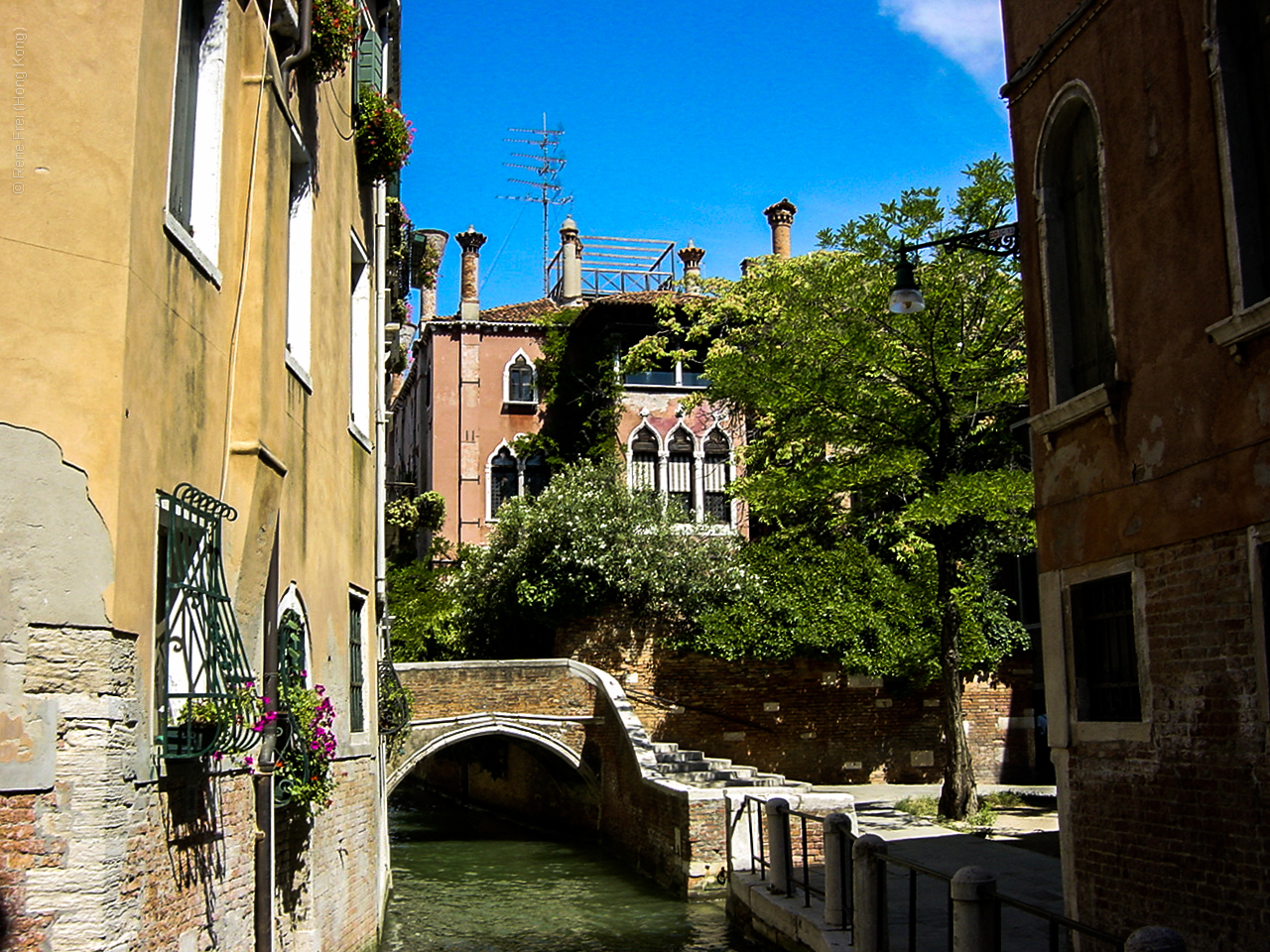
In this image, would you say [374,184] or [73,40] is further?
[374,184]

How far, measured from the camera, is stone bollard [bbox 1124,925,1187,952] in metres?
5.24

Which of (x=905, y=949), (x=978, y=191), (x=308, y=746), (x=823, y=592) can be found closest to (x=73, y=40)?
(x=308, y=746)

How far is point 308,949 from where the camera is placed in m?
9.12

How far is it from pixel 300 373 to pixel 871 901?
17.9ft

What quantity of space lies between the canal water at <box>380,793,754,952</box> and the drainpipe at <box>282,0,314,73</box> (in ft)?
30.0

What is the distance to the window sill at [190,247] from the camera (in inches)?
247

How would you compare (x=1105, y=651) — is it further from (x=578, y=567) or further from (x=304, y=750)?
(x=578, y=567)

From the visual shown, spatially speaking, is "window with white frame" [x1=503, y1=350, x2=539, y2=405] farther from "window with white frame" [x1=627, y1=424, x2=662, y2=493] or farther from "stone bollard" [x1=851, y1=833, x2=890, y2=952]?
"stone bollard" [x1=851, y1=833, x2=890, y2=952]

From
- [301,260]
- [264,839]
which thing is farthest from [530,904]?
[301,260]

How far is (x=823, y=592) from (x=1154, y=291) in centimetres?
1605

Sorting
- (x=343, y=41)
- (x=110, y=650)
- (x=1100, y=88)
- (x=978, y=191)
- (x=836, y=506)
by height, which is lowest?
(x=110, y=650)

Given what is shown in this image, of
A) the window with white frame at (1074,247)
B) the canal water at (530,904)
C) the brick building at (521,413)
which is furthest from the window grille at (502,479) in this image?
the window with white frame at (1074,247)

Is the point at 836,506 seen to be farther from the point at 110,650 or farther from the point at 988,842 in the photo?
the point at 110,650

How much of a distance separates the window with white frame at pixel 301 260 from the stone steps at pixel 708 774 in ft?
33.8
